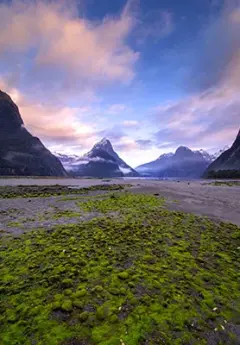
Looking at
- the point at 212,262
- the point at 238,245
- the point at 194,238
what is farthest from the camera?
the point at 194,238

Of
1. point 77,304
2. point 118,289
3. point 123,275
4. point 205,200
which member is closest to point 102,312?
point 77,304

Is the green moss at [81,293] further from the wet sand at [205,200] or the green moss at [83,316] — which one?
the wet sand at [205,200]

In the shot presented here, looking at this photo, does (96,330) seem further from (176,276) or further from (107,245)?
(107,245)

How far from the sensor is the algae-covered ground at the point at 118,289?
402 cm

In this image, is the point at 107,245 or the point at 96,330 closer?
the point at 96,330

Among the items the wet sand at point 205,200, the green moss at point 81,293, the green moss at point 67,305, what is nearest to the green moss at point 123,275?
the green moss at point 81,293

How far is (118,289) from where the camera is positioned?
5.50 meters

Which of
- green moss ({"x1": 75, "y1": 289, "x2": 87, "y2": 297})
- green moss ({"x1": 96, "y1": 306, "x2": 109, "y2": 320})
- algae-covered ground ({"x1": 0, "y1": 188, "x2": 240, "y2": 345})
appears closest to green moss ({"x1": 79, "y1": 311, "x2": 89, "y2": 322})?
algae-covered ground ({"x1": 0, "y1": 188, "x2": 240, "y2": 345})

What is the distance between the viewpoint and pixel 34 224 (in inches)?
489

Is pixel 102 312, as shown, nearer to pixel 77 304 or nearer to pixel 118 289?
pixel 77 304

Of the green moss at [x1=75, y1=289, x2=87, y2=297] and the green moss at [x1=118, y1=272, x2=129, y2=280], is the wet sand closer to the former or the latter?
the green moss at [x1=118, y1=272, x2=129, y2=280]

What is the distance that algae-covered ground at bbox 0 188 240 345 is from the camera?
402 cm

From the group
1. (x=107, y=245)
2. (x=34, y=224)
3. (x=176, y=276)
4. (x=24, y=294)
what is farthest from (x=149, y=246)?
(x=34, y=224)

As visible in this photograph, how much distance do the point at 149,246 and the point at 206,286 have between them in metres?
3.11
